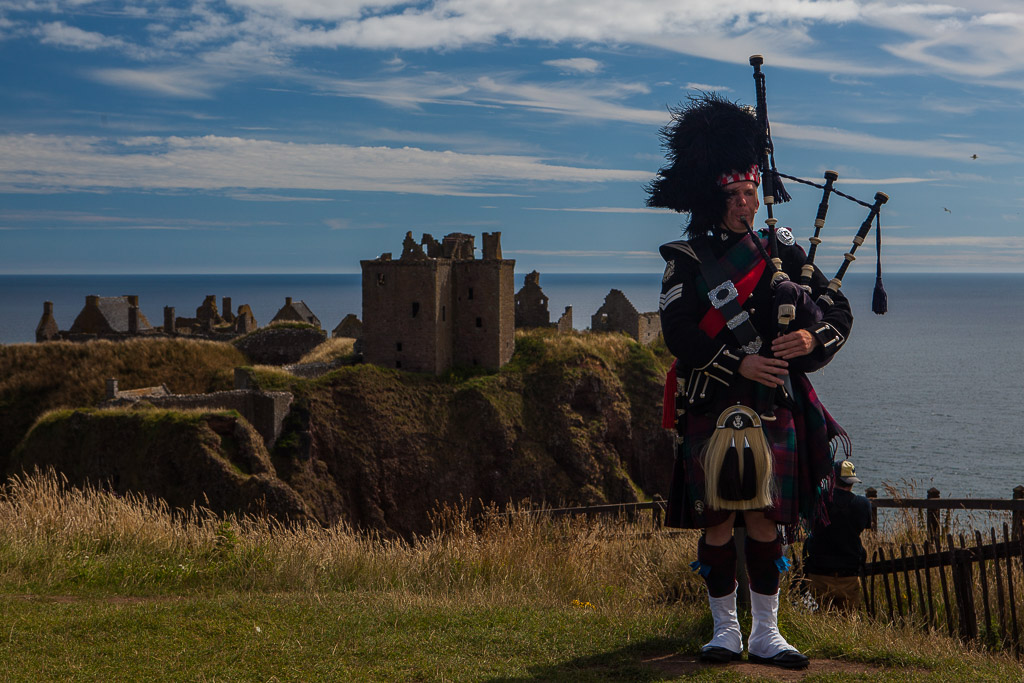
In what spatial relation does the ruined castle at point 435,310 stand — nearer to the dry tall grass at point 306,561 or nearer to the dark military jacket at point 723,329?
the dry tall grass at point 306,561

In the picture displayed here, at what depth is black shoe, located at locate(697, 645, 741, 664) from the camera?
579 cm

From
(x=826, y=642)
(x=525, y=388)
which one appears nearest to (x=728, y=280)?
(x=826, y=642)

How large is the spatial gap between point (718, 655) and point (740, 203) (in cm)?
318

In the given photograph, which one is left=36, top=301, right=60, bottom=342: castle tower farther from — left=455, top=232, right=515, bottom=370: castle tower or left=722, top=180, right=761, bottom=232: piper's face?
left=722, top=180, right=761, bottom=232: piper's face

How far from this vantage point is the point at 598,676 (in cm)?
552

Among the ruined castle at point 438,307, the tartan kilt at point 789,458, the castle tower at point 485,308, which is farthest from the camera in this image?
the castle tower at point 485,308

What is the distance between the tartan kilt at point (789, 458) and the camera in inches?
234

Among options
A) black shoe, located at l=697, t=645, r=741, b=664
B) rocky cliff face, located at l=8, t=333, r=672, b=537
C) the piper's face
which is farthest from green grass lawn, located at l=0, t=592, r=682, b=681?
rocky cliff face, located at l=8, t=333, r=672, b=537

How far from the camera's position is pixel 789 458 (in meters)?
5.98

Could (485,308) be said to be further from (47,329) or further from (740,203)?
(740,203)

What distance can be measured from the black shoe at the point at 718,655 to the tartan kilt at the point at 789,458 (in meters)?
0.81

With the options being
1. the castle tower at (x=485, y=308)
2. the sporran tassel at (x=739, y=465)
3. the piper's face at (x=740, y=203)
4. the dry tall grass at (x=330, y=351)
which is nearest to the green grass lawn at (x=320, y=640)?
the sporran tassel at (x=739, y=465)

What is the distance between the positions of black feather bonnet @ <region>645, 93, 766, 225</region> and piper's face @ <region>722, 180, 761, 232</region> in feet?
0.23

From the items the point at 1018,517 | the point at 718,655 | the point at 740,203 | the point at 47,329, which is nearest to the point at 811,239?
the point at 740,203
